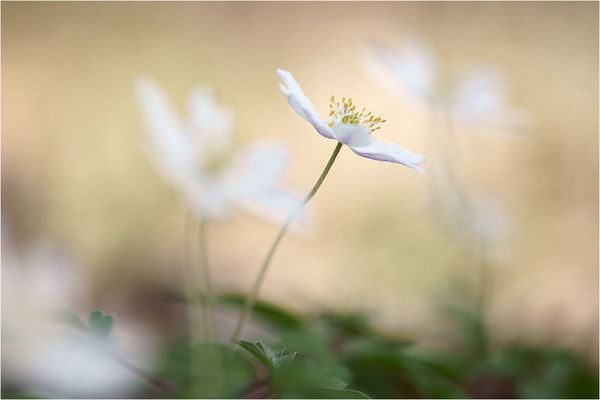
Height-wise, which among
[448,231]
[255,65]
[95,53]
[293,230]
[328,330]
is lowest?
[328,330]

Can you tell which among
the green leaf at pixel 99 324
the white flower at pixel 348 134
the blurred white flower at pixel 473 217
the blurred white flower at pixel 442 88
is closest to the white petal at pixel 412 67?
the blurred white flower at pixel 442 88

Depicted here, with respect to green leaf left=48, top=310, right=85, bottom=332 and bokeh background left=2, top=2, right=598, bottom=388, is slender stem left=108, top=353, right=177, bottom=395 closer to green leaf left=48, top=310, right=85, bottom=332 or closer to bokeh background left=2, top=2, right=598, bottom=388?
green leaf left=48, top=310, right=85, bottom=332

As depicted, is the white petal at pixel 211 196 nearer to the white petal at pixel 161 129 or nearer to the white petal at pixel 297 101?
the white petal at pixel 161 129

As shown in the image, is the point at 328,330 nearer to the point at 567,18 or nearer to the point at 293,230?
the point at 293,230

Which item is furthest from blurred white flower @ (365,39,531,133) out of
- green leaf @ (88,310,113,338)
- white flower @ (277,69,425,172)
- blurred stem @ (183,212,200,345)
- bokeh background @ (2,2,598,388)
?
green leaf @ (88,310,113,338)

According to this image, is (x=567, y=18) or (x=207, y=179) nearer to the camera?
(x=207, y=179)

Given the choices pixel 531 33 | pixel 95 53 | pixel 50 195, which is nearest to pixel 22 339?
pixel 50 195

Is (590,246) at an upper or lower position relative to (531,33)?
lower
